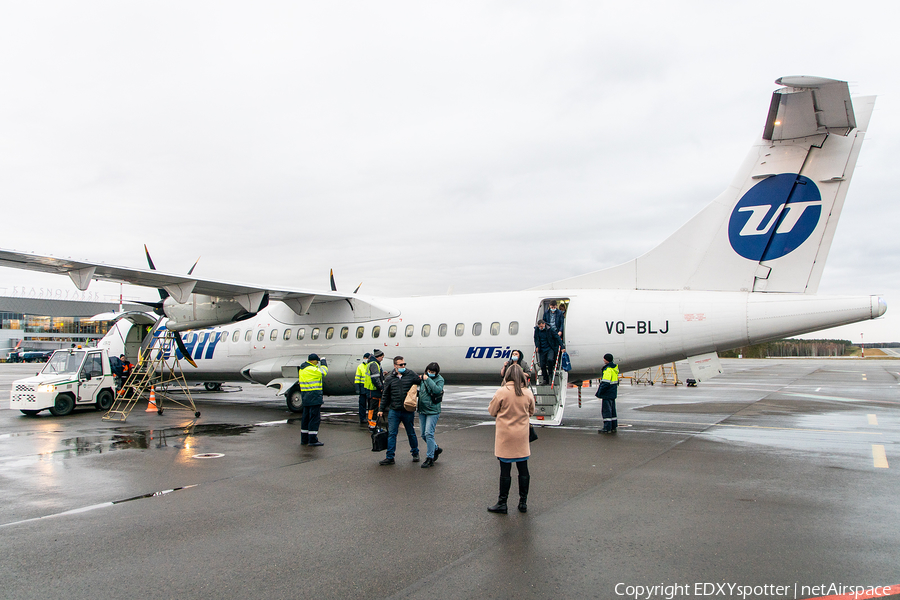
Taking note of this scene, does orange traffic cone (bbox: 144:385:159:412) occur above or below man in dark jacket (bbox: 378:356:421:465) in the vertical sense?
below

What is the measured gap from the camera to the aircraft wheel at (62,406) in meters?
15.6

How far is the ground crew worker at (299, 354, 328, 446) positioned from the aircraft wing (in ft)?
20.5

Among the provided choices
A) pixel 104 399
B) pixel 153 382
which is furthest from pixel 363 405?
pixel 153 382

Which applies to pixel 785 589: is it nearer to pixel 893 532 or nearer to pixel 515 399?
pixel 893 532

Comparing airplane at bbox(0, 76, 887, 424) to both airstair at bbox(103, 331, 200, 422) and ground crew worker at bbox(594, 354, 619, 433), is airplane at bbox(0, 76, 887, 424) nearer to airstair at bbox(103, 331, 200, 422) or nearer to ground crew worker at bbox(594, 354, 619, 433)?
ground crew worker at bbox(594, 354, 619, 433)

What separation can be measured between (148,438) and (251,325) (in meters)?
7.91

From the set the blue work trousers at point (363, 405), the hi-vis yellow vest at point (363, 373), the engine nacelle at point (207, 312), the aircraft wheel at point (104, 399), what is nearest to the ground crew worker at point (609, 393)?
the hi-vis yellow vest at point (363, 373)

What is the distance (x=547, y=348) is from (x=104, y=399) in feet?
45.8

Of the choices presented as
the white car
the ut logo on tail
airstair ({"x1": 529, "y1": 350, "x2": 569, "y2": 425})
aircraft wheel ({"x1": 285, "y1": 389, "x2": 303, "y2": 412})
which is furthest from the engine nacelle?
the ut logo on tail

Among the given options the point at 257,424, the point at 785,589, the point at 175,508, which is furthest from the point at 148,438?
the point at 785,589

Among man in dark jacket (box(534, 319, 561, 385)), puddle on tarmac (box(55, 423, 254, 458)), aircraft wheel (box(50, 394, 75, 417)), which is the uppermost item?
man in dark jacket (box(534, 319, 561, 385))

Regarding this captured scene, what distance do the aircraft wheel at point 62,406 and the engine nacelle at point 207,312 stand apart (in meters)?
3.55

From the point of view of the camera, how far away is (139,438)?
1169 centimetres

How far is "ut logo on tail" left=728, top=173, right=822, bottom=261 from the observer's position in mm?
10992
